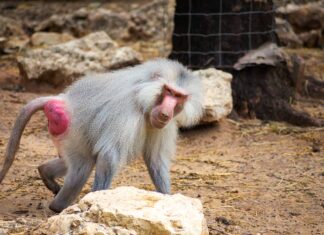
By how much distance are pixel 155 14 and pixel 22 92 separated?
389cm

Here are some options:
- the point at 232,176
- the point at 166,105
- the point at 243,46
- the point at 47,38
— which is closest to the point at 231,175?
the point at 232,176

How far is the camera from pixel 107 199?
3.65 meters

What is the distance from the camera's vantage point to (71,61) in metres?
7.91

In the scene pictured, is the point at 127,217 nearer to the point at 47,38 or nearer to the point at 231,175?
the point at 231,175

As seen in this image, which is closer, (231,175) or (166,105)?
(166,105)

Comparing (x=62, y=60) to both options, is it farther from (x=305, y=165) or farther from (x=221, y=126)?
(x=305, y=165)

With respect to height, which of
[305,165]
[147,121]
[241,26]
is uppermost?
[241,26]

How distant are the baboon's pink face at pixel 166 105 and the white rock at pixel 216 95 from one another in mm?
2166

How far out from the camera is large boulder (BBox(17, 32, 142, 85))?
786cm

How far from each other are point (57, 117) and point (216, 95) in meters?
2.45

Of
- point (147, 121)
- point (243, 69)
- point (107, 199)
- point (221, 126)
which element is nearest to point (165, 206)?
point (107, 199)

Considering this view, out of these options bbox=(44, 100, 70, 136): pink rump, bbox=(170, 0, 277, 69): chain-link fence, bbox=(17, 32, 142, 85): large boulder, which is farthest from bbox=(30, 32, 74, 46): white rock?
bbox=(44, 100, 70, 136): pink rump

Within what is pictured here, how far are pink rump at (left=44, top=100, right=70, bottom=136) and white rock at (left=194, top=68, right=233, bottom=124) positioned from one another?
7.22ft

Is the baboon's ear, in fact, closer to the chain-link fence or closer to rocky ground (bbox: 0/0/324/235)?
rocky ground (bbox: 0/0/324/235)
